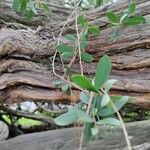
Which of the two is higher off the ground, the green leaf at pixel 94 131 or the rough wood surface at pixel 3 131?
the green leaf at pixel 94 131

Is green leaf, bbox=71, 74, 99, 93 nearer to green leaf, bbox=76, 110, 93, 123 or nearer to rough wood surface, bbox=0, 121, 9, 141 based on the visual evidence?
green leaf, bbox=76, 110, 93, 123

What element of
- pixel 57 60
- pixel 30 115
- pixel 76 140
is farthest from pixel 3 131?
pixel 57 60

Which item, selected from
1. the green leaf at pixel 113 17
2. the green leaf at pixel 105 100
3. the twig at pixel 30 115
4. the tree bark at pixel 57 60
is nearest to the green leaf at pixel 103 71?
the green leaf at pixel 105 100

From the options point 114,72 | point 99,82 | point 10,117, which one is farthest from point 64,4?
point 99,82

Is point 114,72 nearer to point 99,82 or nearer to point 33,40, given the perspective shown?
point 33,40

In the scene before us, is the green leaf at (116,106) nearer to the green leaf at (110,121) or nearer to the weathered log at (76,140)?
the green leaf at (110,121)
